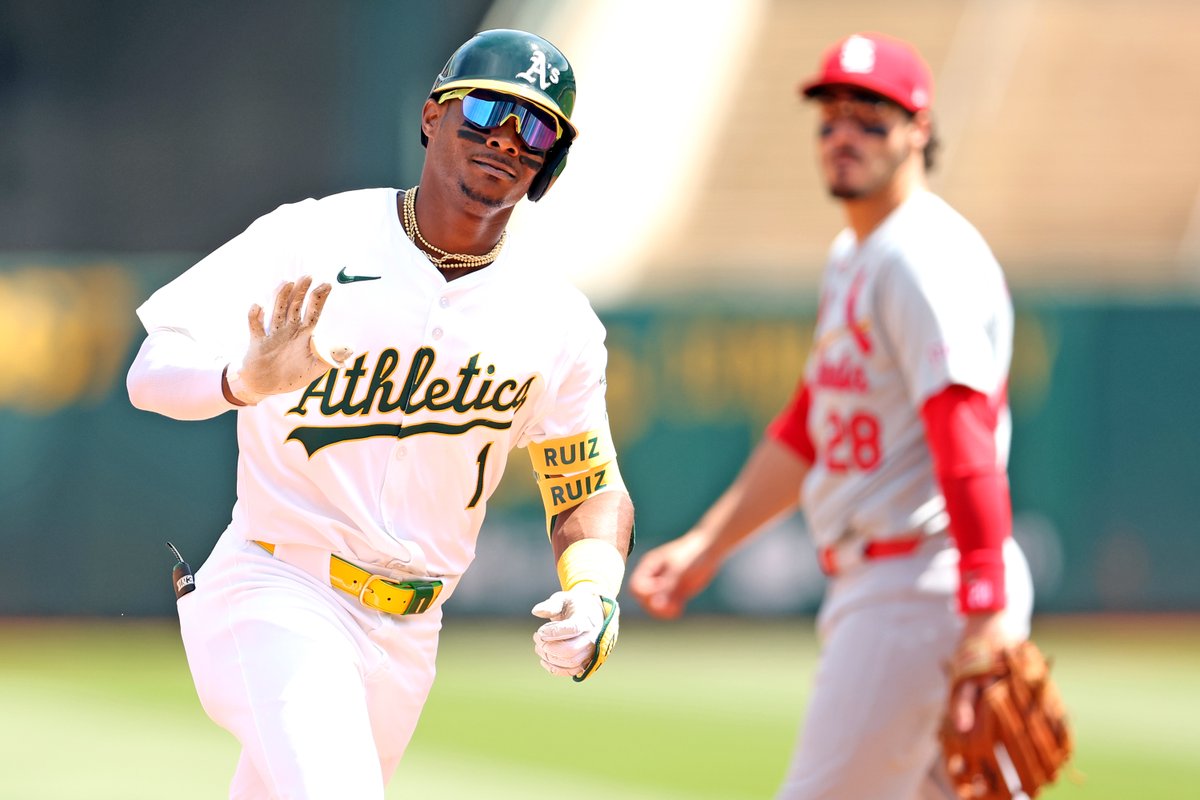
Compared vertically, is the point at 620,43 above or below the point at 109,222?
above

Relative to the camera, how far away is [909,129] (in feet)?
17.7

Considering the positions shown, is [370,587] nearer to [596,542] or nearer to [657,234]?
[596,542]

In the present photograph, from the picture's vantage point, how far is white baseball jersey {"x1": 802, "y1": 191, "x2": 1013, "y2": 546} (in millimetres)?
4887

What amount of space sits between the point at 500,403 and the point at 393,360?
0.27 metres

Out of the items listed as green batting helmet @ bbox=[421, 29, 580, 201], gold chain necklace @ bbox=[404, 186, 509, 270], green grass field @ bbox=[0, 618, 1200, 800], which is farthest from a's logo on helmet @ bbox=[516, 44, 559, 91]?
green grass field @ bbox=[0, 618, 1200, 800]

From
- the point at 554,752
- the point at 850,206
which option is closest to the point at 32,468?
the point at 554,752

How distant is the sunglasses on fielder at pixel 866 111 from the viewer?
17.5 ft

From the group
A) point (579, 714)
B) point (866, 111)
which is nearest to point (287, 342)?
point (866, 111)

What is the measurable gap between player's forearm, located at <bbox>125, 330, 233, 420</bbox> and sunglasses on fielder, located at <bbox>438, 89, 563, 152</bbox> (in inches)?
32.4

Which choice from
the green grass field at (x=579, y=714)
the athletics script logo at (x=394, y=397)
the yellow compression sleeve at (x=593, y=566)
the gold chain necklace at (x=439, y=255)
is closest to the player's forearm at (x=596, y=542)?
the yellow compression sleeve at (x=593, y=566)

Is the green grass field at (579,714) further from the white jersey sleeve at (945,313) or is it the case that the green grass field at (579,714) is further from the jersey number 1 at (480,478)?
the jersey number 1 at (480,478)

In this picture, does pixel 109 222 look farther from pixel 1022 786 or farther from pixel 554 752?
pixel 1022 786

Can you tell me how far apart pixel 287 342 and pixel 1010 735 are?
2.06 m

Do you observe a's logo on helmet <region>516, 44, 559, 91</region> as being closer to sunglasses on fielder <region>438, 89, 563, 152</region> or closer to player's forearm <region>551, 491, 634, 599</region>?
sunglasses on fielder <region>438, 89, 563, 152</region>
